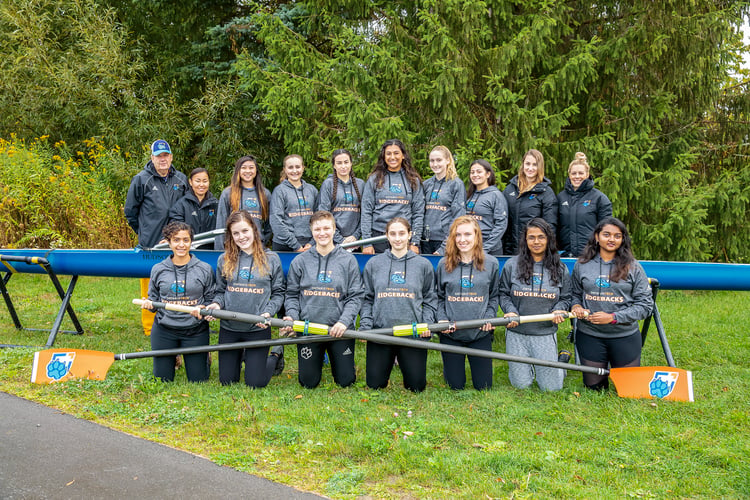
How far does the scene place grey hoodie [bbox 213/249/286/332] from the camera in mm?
4613

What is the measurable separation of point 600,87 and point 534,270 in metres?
4.97

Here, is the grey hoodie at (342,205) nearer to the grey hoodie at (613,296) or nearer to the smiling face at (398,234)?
the smiling face at (398,234)

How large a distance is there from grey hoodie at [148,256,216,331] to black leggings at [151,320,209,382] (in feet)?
0.19

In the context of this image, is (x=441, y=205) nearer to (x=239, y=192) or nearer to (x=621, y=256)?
(x=621, y=256)

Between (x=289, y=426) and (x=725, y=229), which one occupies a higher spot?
(x=725, y=229)

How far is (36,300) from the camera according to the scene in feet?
27.5

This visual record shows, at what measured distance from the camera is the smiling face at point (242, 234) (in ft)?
15.1

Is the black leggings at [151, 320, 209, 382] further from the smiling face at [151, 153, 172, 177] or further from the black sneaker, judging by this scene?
the smiling face at [151, 153, 172, 177]

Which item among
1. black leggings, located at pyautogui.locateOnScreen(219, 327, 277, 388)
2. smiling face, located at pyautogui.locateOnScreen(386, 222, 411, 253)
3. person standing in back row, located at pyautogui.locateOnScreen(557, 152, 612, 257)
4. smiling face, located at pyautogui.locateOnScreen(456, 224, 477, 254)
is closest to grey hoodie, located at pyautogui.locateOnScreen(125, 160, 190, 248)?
black leggings, located at pyautogui.locateOnScreen(219, 327, 277, 388)

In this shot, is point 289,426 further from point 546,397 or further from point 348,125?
point 348,125

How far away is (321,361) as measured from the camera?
466 centimetres

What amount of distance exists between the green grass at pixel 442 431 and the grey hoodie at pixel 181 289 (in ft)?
1.62

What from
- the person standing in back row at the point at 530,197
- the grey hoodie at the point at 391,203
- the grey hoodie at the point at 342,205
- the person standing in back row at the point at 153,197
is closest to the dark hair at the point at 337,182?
the grey hoodie at the point at 342,205

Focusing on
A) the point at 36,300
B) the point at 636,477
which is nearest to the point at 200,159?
the point at 36,300
